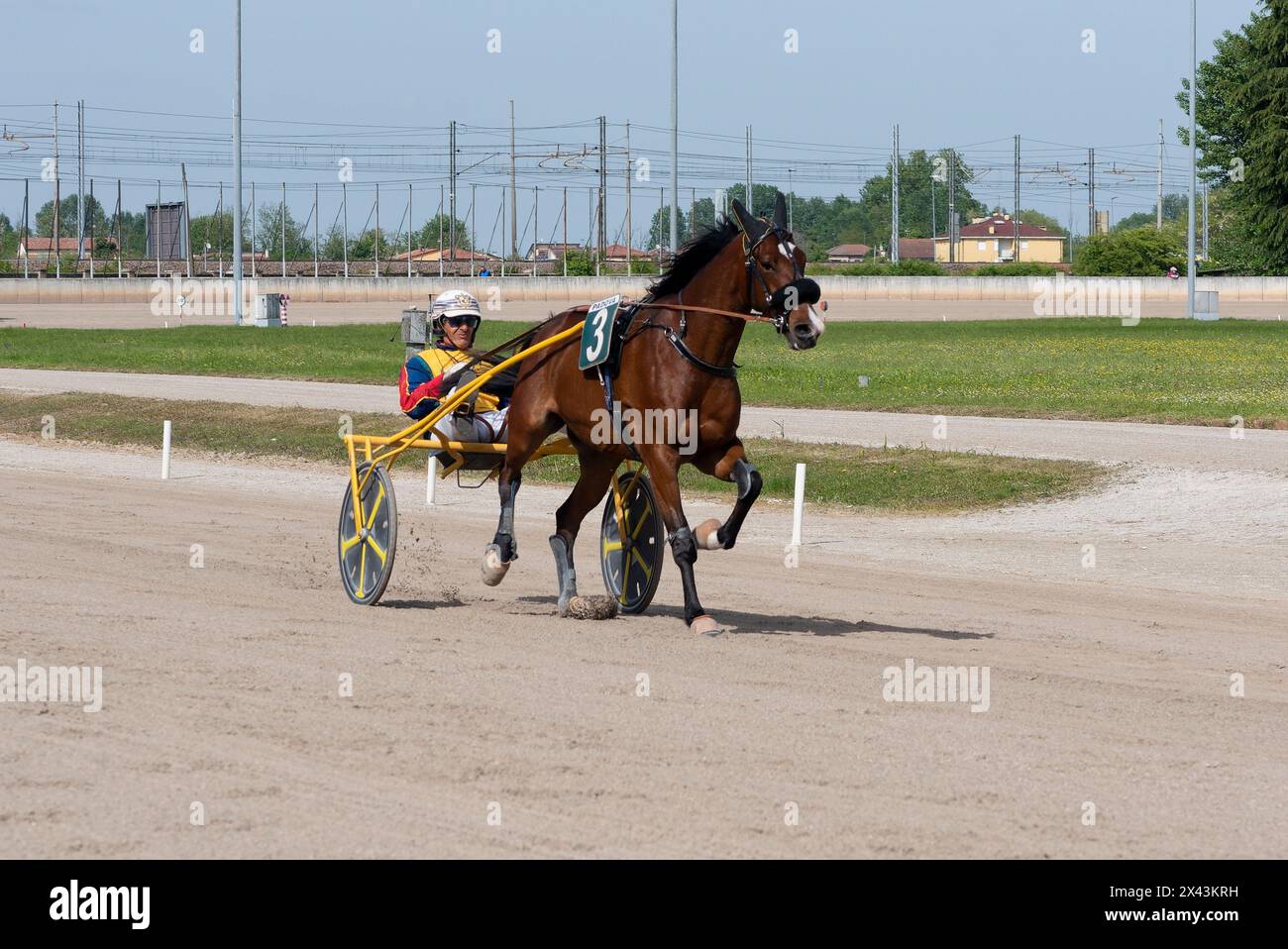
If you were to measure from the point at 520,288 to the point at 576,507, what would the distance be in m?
A: 65.9

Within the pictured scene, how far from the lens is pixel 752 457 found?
19625 mm

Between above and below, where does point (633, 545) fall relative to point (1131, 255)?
below

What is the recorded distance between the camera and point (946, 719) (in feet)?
23.6

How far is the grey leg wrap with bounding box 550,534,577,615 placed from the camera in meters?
9.96

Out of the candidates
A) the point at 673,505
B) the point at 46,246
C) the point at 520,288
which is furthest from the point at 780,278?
the point at 46,246

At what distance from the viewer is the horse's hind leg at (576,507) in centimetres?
1001

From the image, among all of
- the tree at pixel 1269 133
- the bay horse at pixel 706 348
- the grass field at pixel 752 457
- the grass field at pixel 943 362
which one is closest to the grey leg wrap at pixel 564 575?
the bay horse at pixel 706 348

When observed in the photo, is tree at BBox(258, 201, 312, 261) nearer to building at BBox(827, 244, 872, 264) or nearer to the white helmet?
building at BBox(827, 244, 872, 264)

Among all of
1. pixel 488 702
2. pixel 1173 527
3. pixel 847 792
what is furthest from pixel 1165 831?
pixel 1173 527

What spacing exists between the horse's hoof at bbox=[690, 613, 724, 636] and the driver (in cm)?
210

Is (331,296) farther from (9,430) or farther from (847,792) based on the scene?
(847,792)

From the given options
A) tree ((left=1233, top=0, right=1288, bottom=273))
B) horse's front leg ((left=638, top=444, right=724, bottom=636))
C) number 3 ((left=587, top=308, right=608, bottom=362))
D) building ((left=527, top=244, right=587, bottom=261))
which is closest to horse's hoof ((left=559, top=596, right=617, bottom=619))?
horse's front leg ((left=638, top=444, right=724, bottom=636))

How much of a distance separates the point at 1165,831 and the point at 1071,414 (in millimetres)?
18676

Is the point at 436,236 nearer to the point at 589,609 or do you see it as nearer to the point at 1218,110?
the point at 1218,110
